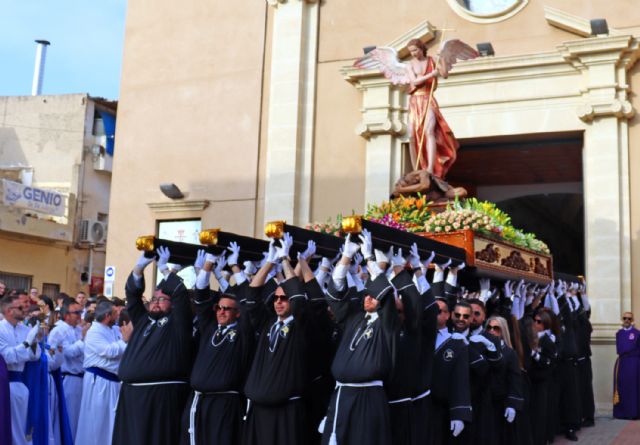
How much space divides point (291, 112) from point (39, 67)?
2230 centimetres

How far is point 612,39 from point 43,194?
767 inches

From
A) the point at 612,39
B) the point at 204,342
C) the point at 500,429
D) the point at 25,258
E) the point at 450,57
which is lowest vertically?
the point at 500,429

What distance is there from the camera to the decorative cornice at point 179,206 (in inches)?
671

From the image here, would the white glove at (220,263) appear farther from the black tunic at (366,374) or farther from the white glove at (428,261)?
the white glove at (428,261)

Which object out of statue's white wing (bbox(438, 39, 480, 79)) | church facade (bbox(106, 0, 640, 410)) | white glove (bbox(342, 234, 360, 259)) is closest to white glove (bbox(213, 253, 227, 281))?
white glove (bbox(342, 234, 360, 259))

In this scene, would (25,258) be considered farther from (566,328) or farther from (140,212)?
(566,328)

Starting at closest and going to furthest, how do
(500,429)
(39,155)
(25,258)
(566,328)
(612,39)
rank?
(500,429), (566,328), (612,39), (25,258), (39,155)

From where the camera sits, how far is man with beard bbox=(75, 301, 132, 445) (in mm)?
8742

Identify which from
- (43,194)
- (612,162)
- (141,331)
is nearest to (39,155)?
(43,194)

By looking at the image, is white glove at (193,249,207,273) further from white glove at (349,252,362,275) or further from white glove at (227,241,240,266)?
white glove at (349,252,362,275)

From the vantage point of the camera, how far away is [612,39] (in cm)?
1375

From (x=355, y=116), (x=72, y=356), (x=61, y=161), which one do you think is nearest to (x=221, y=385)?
(x=72, y=356)

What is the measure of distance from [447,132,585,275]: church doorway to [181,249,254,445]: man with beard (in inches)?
361

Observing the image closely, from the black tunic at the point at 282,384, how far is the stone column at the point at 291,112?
8969 millimetres
